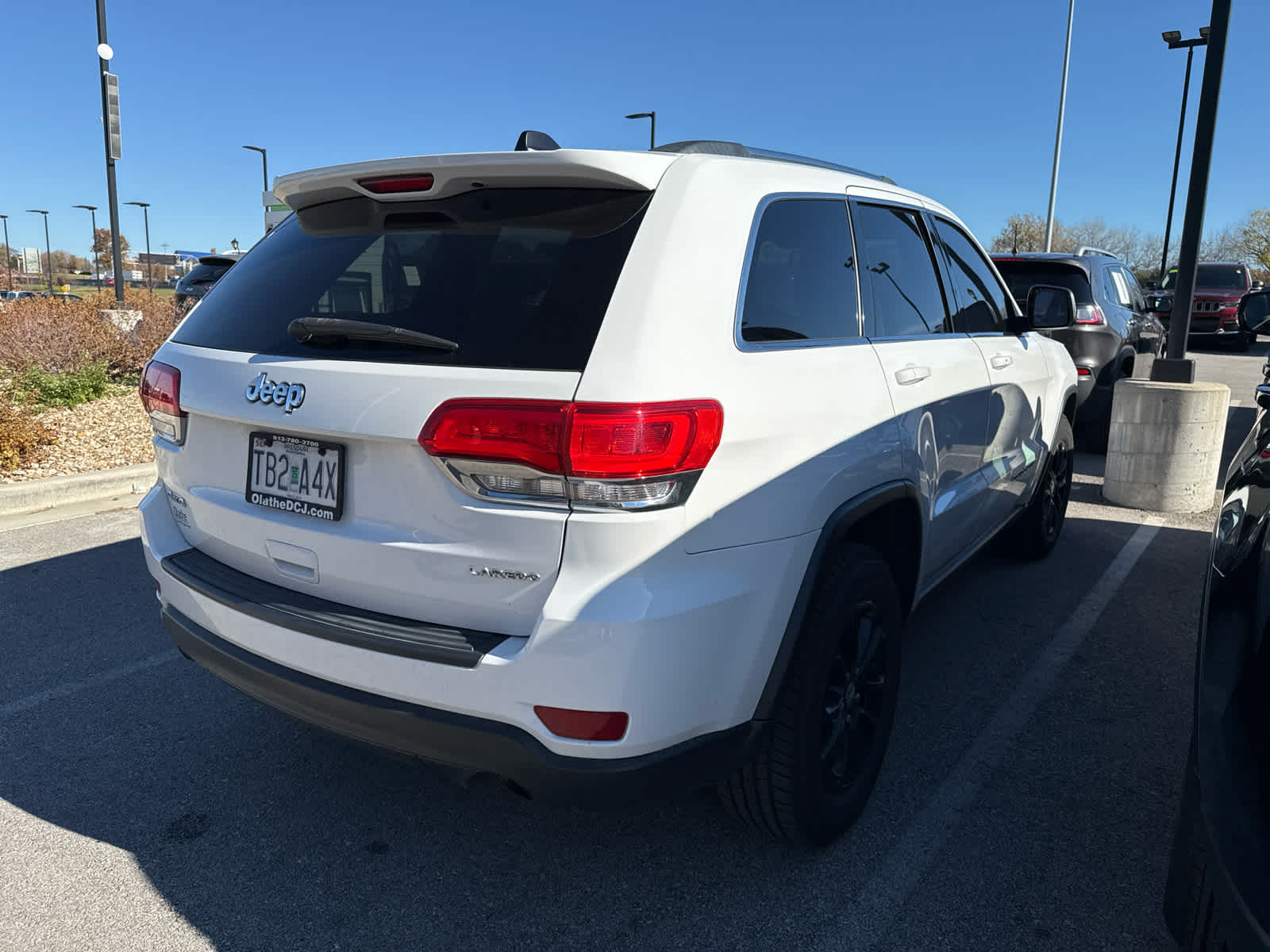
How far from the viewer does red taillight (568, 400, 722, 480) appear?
194 cm

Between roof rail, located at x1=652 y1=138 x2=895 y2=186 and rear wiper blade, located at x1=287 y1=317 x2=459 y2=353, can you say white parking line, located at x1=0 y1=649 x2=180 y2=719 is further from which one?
roof rail, located at x1=652 y1=138 x2=895 y2=186

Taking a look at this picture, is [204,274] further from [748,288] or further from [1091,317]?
[748,288]

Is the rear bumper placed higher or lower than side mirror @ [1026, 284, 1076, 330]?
lower

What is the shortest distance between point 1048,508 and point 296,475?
4.37 m

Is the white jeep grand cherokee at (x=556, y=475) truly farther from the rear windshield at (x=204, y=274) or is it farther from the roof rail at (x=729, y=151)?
the rear windshield at (x=204, y=274)

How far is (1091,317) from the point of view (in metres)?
7.93

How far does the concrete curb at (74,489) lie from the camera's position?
6.20 meters

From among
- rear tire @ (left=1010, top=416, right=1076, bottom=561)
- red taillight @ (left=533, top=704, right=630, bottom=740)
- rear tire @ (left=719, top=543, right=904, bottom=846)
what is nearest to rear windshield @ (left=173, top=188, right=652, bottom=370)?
red taillight @ (left=533, top=704, right=630, bottom=740)

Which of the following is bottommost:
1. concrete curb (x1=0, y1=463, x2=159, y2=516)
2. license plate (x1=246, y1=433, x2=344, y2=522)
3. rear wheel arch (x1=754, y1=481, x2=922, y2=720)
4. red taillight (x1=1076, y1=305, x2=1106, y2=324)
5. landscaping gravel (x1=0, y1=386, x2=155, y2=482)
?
concrete curb (x1=0, y1=463, x2=159, y2=516)

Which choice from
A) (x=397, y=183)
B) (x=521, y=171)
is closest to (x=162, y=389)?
(x=397, y=183)

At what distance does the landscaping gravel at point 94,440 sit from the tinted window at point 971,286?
→ 5.82 meters

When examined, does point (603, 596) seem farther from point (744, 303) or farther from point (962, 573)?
point (962, 573)

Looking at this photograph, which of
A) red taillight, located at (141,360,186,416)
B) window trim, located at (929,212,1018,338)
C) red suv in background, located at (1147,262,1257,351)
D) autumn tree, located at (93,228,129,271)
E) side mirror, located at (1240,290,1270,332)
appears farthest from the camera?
autumn tree, located at (93,228,129,271)

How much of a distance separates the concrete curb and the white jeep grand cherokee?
4.16 metres
